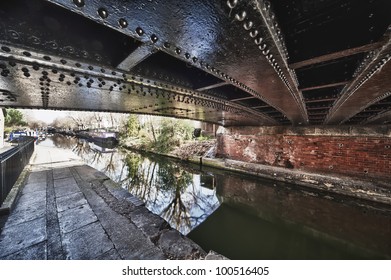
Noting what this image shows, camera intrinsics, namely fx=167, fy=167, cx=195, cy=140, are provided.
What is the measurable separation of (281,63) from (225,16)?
1161 millimetres

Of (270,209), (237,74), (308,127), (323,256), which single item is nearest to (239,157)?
(308,127)

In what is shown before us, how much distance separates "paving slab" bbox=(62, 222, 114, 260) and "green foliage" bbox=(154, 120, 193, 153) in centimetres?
1334

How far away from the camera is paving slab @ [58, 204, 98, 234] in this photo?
2672 millimetres

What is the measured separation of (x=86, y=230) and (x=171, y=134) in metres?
14.7

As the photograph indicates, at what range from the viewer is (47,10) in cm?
144

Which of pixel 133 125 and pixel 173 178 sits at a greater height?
pixel 133 125

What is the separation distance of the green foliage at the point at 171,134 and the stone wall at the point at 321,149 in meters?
7.39

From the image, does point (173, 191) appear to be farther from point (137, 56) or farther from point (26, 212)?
point (137, 56)

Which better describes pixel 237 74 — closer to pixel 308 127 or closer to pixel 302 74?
pixel 302 74

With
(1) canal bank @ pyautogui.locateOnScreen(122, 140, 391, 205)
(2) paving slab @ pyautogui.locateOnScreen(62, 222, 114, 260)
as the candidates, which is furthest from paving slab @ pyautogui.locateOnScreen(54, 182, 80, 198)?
(1) canal bank @ pyautogui.locateOnScreen(122, 140, 391, 205)

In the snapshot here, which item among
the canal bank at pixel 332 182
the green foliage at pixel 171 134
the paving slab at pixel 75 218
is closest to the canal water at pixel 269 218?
the canal bank at pixel 332 182

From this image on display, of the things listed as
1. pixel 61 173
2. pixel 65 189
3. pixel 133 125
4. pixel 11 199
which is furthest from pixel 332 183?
pixel 133 125

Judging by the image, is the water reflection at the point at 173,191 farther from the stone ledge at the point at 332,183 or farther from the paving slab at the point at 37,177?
the paving slab at the point at 37,177

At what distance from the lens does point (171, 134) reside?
17094mm
